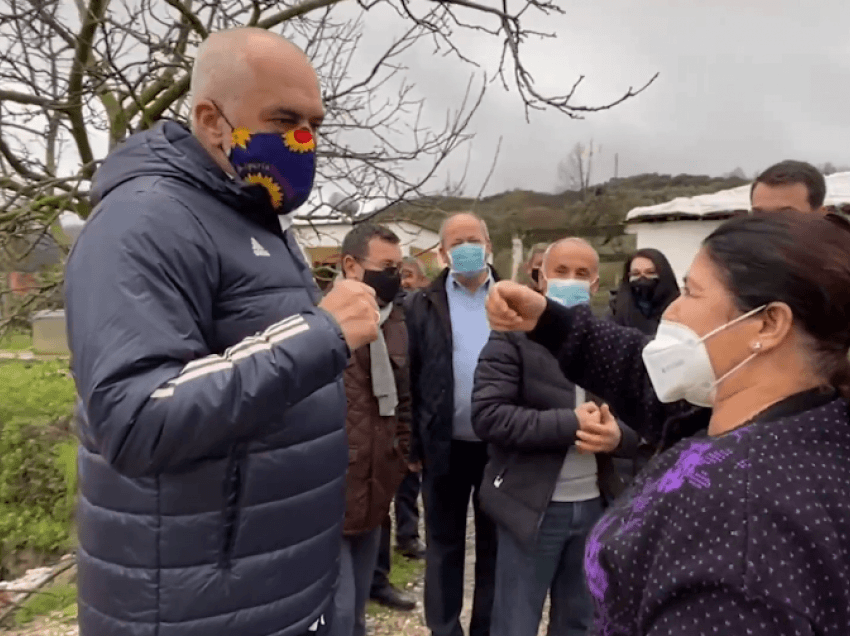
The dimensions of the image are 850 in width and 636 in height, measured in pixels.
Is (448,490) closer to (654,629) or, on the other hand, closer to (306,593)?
(306,593)

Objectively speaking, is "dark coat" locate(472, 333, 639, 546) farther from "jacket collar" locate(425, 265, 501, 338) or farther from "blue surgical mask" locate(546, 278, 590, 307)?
"jacket collar" locate(425, 265, 501, 338)

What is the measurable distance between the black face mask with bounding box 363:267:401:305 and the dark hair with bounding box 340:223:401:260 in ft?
0.32

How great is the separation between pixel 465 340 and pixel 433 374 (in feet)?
0.75

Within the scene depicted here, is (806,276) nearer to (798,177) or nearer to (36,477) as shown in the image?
(798,177)

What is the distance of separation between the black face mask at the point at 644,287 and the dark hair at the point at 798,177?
0.77 metres

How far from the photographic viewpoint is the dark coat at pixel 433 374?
3148 millimetres

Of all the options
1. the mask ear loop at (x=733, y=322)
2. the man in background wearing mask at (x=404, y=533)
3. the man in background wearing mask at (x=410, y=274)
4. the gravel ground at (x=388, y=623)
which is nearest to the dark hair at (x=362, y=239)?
the man in background wearing mask at (x=404, y=533)

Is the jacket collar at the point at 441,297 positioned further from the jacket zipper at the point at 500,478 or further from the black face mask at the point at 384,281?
the jacket zipper at the point at 500,478

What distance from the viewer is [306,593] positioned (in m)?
1.53

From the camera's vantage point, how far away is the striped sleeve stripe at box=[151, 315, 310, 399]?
1.15 metres

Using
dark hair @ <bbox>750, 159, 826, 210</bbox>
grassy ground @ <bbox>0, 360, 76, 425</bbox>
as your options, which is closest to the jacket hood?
dark hair @ <bbox>750, 159, 826, 210</bbox>

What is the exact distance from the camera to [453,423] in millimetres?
3154

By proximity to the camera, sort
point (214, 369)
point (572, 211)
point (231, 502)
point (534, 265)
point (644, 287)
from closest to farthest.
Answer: point (214, 369) < point (231, 502) < point (644, 287) < point (534, 265) < point (572, 211)

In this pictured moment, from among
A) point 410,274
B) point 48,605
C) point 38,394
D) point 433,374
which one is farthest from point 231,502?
point 38,394
